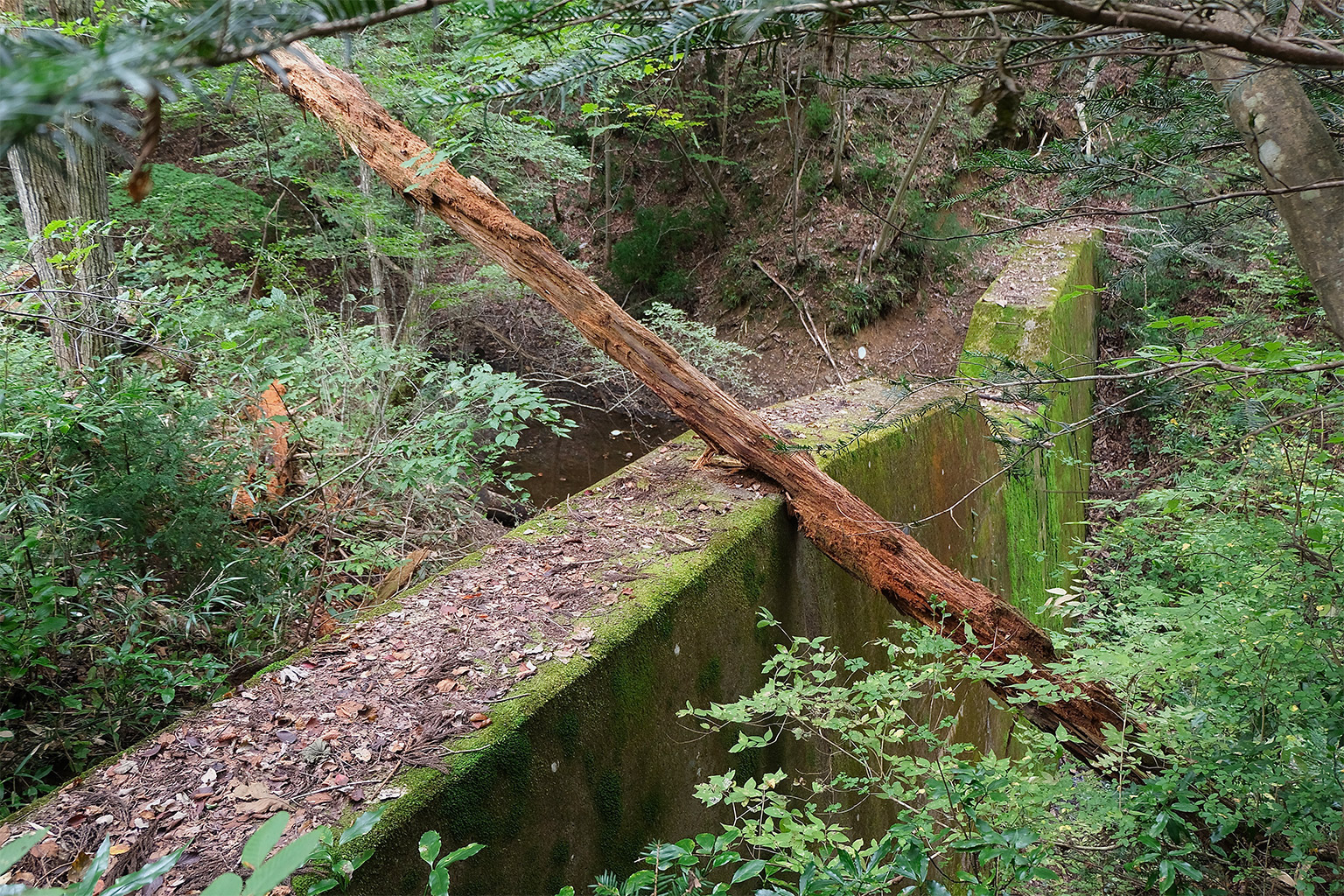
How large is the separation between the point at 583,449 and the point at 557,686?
671 cm

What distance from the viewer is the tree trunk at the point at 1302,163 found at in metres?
1.73

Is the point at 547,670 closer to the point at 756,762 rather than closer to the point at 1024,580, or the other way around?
the point at 756,762

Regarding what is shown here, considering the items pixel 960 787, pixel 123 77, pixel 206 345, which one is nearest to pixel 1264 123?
pixel 960 787

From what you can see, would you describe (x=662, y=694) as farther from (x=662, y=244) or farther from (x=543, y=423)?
(x=662, y=244)

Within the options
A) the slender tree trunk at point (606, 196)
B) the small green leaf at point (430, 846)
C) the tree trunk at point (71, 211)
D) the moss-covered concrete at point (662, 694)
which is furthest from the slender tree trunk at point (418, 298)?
the small green leaf at point (430, 846)

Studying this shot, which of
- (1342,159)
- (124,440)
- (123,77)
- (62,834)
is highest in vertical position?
(123,77)

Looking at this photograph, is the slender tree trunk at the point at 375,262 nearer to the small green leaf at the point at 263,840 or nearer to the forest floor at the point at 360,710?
the forest floor at the point at 360,710

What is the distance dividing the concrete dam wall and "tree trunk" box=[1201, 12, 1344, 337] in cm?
49

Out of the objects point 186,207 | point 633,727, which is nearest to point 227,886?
point 633,727

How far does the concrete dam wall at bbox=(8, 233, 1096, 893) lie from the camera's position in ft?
6.57

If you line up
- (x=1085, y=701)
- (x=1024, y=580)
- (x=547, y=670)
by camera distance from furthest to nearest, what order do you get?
(x=1024, y=580) → (x=1085, y=701) → (x=547, y=670)

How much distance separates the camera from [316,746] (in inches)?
84.7

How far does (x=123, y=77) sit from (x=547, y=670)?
2.17 m

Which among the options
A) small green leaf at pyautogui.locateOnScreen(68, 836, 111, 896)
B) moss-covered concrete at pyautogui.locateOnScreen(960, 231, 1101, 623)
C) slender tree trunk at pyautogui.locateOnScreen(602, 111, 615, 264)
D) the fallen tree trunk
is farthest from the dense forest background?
slender tree trunk at pyautogui.locateOnScreen(602, 111, 615, 264)
